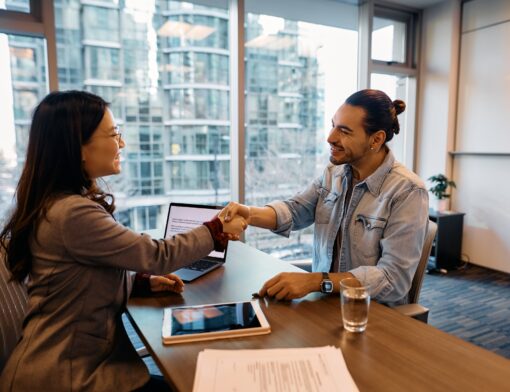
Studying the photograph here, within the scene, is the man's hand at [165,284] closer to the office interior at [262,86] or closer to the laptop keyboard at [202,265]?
the laptop keyboard at [202,265]

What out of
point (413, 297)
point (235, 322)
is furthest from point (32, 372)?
point (413, 297)

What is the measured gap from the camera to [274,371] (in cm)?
86

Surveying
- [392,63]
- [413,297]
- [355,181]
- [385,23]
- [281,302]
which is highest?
[385,23]

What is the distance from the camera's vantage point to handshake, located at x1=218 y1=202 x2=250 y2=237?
1.37 m

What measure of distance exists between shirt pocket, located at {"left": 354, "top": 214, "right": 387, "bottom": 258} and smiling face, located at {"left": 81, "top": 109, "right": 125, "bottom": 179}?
3.05 feet

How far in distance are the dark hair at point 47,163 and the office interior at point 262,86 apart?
6.57ft

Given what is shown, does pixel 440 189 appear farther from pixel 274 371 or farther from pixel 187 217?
pixel 274 371

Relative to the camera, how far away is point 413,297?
154cm

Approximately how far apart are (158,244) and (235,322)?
1.01 ft

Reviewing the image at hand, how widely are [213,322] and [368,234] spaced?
728 millimetres

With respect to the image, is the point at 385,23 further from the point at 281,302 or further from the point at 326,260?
the point at 281,302

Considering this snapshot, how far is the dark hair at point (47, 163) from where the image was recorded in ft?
3.55

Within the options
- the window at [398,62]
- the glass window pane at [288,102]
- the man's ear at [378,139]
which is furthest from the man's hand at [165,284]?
the window at [398,62]

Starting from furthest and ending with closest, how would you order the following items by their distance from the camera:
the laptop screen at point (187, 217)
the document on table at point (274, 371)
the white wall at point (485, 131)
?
the white wall at point (485, 131), the laptop screen at point (187, 217), the document on table at point (274, 371)
